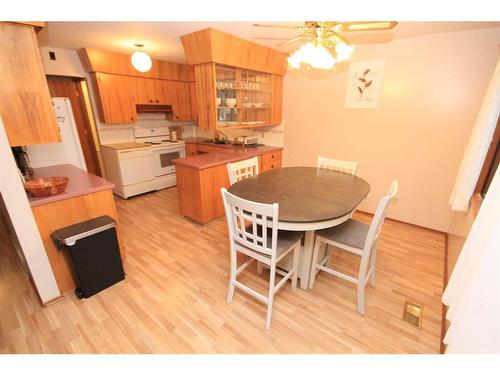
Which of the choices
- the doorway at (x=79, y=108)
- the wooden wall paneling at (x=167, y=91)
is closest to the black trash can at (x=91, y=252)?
the doorway at (x=79, y=108)

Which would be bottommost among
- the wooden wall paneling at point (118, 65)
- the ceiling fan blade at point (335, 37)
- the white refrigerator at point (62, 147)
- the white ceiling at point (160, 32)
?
the white refrigerator at point (62, 147)

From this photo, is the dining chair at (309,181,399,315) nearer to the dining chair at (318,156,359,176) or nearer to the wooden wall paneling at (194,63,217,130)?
the dining chair at (318,156,359,176)

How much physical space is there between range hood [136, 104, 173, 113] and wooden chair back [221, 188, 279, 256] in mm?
3321

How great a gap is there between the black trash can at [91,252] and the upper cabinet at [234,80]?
1718 mm

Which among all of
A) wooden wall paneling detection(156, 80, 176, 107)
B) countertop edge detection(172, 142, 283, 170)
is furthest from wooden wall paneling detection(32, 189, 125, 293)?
wooden wall paneling detection(156, 80, 176, 107)

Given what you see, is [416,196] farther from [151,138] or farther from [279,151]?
[151,138]

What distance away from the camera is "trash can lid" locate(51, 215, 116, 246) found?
1.52m

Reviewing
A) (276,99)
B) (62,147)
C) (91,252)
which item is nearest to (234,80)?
(276,99)

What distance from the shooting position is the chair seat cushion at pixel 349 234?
5.17 feet

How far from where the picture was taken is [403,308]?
165 centimetres

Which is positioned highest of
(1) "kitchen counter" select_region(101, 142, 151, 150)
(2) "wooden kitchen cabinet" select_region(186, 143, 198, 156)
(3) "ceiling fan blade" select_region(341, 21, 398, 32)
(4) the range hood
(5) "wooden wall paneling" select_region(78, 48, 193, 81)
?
(5) "wooden wall paneling" select_region(78, 48, 193, 81)

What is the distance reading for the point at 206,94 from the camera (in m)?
2.71

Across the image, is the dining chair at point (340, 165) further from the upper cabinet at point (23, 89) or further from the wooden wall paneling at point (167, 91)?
the wooden wall paneling at point (167, 91)

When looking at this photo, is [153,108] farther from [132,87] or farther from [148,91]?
[132,87]
